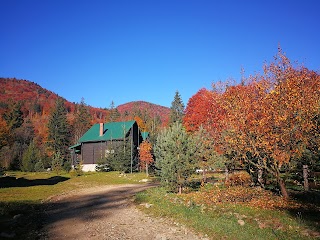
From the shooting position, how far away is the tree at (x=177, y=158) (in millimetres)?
19703

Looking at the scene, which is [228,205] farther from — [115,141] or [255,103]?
[115,141]

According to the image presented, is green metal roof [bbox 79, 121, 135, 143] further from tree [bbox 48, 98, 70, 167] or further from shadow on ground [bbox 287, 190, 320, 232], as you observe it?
shadow on ground [bbox 287, 190, 320, 232]

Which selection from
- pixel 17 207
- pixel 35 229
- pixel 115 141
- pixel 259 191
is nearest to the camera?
pixel 35 229

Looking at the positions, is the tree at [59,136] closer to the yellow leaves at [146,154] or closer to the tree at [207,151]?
the yellow leaves at [146,154]

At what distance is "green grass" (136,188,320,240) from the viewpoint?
30.6ft

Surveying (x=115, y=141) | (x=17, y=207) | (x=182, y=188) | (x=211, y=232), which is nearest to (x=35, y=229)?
(x=17, y=207)

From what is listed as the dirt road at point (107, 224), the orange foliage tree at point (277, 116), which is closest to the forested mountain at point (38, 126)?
the dirt road at point (107, 224)

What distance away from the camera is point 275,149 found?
575 inches

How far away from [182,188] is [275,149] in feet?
28.8

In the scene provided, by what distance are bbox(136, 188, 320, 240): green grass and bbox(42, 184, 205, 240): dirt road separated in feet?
2.34

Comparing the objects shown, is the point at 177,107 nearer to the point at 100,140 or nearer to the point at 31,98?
the point at 100,140

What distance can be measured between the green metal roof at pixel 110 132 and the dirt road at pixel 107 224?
135ft

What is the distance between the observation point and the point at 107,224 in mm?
12281

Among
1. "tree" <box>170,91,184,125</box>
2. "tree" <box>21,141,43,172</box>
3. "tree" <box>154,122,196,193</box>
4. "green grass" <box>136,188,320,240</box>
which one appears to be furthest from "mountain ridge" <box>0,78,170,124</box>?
"green grass" <box>136,188,320,240</box>
